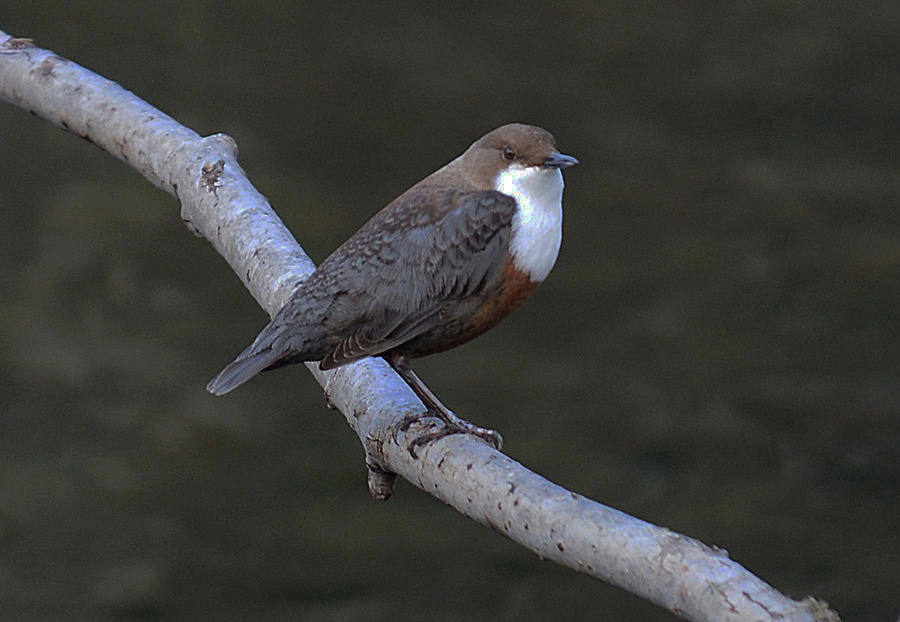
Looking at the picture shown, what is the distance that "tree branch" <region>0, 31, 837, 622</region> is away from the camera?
3.99ft

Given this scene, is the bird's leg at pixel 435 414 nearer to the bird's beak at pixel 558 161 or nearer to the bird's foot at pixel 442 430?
the bird's foot at pixel 442 430

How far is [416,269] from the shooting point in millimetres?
1849

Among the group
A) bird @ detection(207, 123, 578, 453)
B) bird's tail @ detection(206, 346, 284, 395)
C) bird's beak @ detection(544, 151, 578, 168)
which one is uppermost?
bird's beak @ detection(544, 151, 578, 168)

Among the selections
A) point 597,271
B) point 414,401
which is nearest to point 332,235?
point 597,271

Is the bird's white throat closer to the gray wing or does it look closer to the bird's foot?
the gray wing

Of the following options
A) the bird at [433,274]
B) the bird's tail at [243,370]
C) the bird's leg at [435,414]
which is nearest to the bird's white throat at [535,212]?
the bird at [433,274]

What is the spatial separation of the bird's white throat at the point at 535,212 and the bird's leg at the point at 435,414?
240 mm

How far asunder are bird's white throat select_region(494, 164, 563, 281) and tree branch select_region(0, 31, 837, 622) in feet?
0.95

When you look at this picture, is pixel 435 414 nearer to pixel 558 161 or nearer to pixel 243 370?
pixel 243 370

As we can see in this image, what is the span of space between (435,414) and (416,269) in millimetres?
216

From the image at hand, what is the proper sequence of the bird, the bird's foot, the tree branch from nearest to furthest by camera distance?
1. the tree branch
2. the bird's foot
3. the bird

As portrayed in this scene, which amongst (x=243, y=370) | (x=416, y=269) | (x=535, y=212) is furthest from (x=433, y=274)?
(x=243, y=370)

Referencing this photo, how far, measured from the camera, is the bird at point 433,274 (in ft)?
5.99

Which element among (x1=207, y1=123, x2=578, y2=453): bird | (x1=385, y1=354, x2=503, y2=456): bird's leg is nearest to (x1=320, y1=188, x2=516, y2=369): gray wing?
(x1=207, y1=123, x2=578, y2=453): bird
